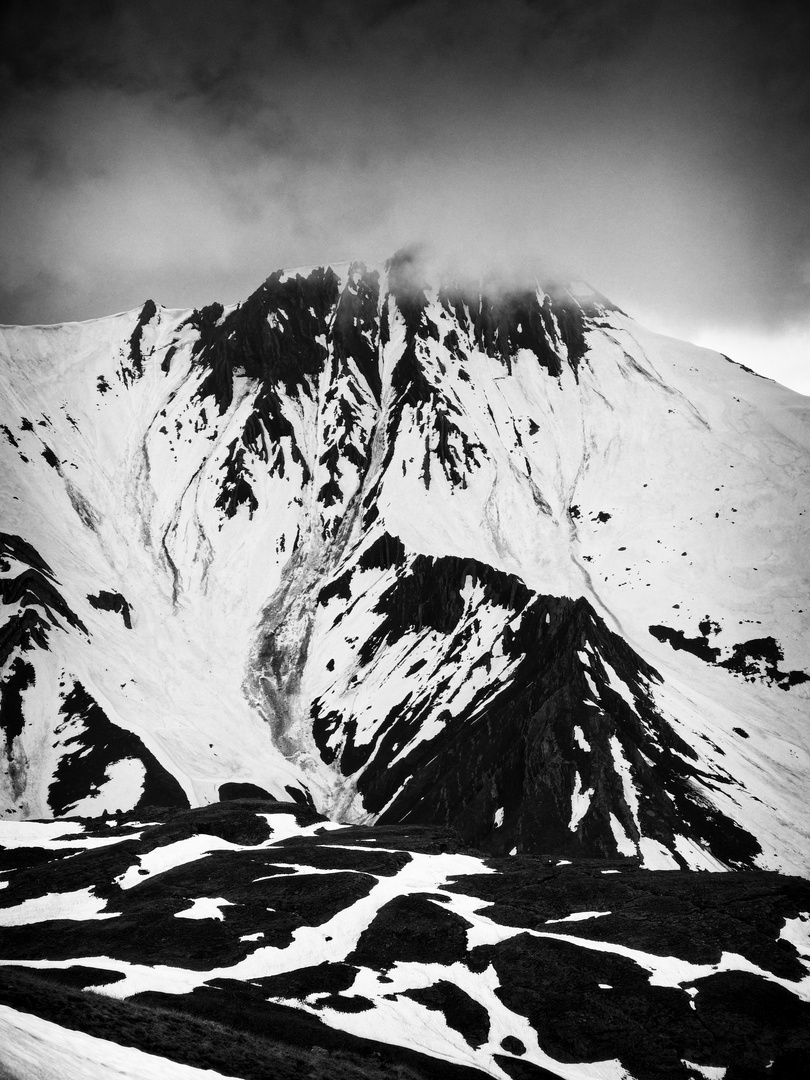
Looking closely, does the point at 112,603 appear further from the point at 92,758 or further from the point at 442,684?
the point at 442,684

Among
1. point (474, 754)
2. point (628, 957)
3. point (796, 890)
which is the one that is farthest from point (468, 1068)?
point (474, 754)

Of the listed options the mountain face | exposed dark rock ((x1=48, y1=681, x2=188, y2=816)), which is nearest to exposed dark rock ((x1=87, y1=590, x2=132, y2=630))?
the mountain face

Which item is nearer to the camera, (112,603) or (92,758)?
(92,758)

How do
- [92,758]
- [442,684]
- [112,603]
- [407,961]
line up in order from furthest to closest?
[112,603] < [442,684] < [92,758] < [407,961]

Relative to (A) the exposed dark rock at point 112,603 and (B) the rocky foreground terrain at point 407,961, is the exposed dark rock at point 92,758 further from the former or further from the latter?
(B) the rocky foreground terrain at point 407,961

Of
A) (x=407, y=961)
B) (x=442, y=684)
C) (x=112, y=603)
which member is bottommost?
(x=407, y=961)

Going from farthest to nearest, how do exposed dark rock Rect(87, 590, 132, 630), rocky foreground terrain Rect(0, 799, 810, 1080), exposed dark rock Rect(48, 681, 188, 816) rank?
exposed dark rock Rect(87, 590, 132, 630)
exposed dark rock Rect(48, 681, 188, 816)
rocky foreground terrain Rect(0, 799, 810, 1080)

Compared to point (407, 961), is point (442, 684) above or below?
above

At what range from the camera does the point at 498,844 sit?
381 feet

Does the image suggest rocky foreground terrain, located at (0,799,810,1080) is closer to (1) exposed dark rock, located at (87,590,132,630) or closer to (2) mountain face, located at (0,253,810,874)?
(2) mountain face, located at (0,253,810,874)

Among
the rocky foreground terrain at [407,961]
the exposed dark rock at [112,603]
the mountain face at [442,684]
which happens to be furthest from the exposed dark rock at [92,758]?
the rocky foreground terrain at [407,961]

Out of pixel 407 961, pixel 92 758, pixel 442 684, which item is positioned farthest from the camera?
pixel 442 684

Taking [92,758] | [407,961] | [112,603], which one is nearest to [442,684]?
[92,758]

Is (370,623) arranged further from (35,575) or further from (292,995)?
(292,995)
